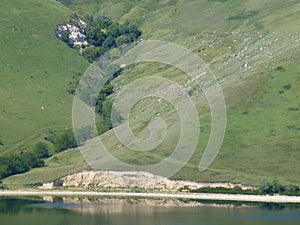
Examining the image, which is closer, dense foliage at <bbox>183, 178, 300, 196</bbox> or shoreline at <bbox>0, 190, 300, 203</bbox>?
shoreline at <bbox>0, 190, 300, 203</bbox>

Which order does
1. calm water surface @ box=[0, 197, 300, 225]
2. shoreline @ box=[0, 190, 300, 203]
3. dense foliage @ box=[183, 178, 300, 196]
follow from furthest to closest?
dense foliage @ box=[183, 178, 300, 196]
shoreline @ box=[0, 190, 300, 203]
calm water surface @ box=[0, 197, 300, 225]

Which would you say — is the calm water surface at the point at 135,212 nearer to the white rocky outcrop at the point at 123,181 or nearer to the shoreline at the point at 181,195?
the shoreline at the point at 181,195

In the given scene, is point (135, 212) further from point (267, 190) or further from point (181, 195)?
point (267, 190)

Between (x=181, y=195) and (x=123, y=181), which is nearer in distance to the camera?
(x=181, y=195)

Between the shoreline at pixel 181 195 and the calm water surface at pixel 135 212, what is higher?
the shoreline at pixel 181 195

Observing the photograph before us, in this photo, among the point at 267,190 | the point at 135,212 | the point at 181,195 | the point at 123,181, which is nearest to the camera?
the point at 135,212

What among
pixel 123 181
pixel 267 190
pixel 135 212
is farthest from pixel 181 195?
pixel 135 212

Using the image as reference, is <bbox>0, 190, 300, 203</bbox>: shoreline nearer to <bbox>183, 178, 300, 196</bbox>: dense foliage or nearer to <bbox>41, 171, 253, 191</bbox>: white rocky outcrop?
<bbox>183, 178, 300, 196</bbox>: dense foliage

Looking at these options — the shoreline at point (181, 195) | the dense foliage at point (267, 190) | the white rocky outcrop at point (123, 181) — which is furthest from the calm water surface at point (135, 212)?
the white rocky outcrop at point (123, 181)

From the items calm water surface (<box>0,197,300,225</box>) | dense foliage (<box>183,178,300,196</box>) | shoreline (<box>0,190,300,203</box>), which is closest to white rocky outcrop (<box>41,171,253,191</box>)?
dense foliage (<box>183,178,300,196</box>)
